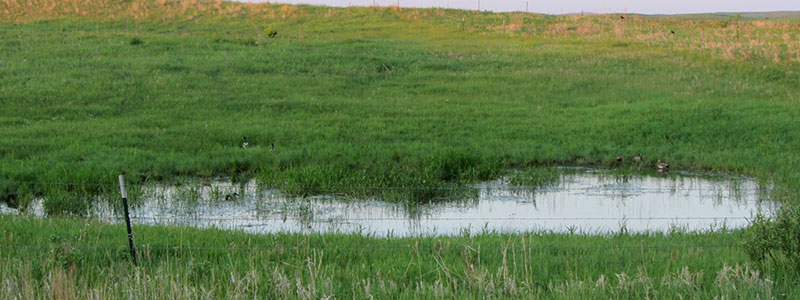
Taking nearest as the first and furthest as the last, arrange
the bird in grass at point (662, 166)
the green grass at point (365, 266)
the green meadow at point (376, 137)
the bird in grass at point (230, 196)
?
the green grass at point (365, 266) < the green meadow at point (376, 137) < the bird in grass at point (230, 196) < the bird in grass at point (662, 166)

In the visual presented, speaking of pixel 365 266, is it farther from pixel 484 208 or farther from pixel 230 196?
pixel 230 196

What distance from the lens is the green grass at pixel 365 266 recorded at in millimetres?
5617

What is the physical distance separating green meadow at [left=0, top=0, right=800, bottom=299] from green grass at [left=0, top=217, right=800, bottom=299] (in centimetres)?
3

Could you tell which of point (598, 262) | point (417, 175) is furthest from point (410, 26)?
point (598, 262)

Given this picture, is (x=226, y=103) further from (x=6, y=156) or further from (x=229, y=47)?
(x=229, y=47)

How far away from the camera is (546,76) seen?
23.3 m

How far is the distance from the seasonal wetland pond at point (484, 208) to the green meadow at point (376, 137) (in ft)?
1.39

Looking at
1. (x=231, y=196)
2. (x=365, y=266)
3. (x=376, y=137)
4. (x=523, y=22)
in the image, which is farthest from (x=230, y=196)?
(x=523, y=22)

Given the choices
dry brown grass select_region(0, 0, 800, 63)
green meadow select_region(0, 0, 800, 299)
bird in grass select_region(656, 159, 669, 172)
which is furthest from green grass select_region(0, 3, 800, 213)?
dry brown grass select_region(0, 0, 800, 63)

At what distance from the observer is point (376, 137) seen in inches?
611

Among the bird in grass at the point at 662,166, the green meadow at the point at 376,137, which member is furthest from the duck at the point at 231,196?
the bird in grass at the point at 662,166

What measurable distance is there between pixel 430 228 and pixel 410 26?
32896 millimetres

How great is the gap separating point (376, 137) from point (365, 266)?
8982mm

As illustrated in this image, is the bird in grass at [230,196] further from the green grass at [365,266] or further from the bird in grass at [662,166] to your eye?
the bird in grass at [662,166]
